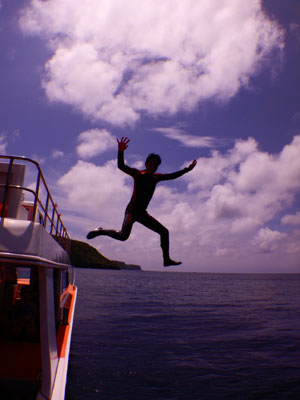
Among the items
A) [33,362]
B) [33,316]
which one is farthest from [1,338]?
[33,362]

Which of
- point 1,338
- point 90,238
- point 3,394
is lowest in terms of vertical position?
point 3,394

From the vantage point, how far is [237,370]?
12.2 m

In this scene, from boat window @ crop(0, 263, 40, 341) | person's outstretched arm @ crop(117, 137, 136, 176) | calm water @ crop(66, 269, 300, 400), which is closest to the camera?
person's outstretched arm @ crop(117, 137, 136, 176)

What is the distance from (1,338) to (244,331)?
56.2 feet

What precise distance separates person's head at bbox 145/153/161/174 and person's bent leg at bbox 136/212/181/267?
0.50m

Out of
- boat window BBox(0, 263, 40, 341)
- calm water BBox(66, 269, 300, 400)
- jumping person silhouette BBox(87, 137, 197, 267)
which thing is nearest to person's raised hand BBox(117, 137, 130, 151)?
jumping person silhouette BBox(87, 137, 197, 267)

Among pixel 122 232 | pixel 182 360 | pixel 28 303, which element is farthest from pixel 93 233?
pixel 182 360

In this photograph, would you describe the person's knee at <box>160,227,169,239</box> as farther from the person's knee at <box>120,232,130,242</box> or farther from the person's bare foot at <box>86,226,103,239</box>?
the person's bare foot at <box>86,226,103,239</box>

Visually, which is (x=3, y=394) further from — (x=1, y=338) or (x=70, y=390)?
(x=70, y=390)

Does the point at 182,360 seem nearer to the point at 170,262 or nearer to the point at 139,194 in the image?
the point at 170,262

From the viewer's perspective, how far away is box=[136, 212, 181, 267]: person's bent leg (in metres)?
3.28

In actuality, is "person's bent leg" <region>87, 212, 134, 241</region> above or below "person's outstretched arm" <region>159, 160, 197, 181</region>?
below

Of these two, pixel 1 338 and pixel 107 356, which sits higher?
pixel 1 338

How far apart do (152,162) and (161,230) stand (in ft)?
2.72
